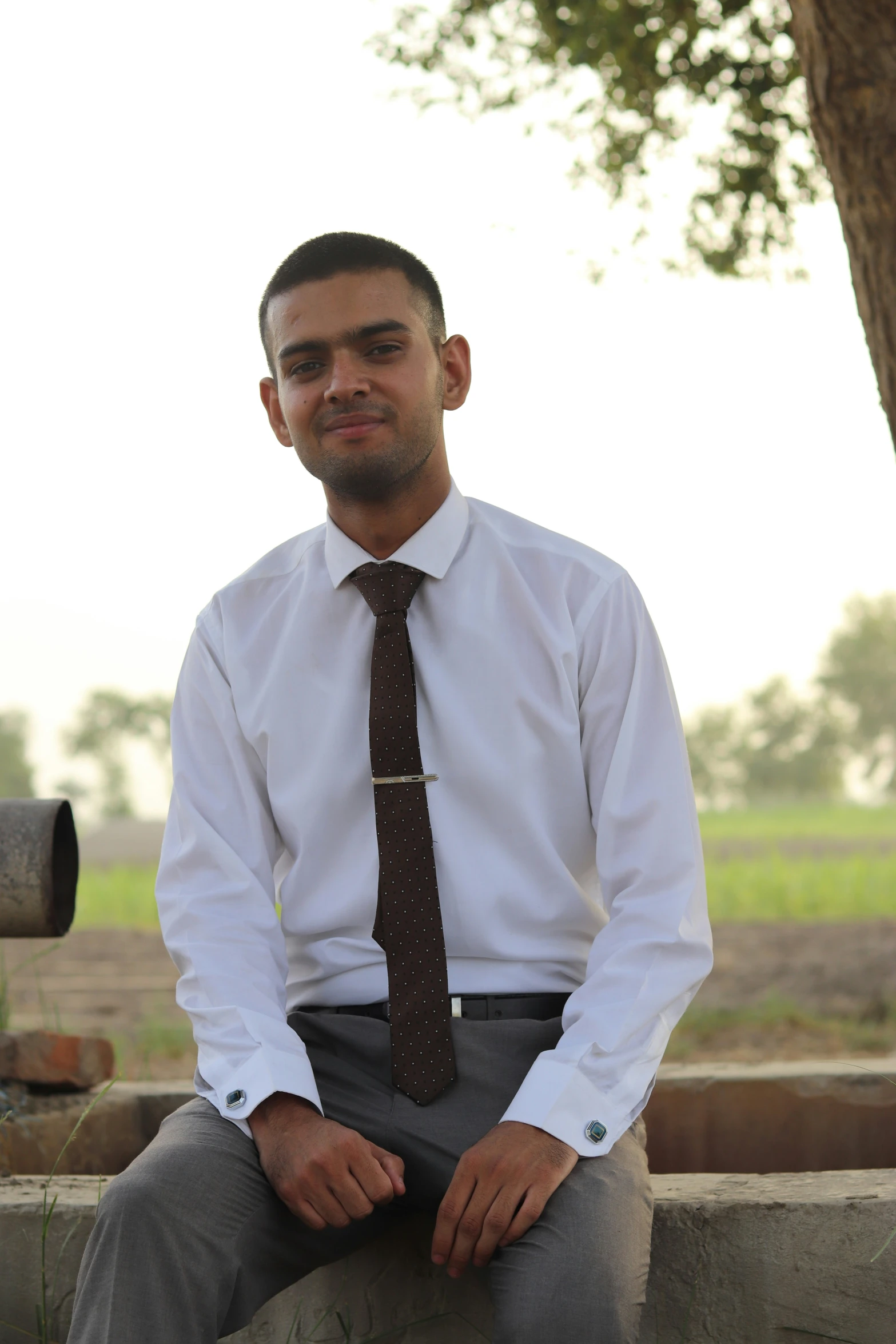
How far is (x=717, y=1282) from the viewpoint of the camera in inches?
77.1

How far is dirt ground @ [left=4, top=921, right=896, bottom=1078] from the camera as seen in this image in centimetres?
514

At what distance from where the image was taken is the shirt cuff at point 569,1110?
1.70 meters

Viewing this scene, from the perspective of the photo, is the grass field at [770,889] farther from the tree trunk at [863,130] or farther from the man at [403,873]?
the tree trunk at [863,130]

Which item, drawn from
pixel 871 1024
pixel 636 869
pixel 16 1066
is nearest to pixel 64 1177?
pixel 16 1066

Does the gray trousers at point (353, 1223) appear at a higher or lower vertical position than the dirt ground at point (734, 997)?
higher

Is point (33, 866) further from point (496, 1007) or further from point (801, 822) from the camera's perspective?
point (801, 822)

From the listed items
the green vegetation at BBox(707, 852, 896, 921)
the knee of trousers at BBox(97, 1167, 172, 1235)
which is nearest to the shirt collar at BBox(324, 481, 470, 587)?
the knee of trousers at BBox(97, 1167, 172, 1235)

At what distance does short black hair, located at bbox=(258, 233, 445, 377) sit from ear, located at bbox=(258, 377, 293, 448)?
0.05 metres

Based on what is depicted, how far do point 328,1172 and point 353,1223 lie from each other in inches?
7.4

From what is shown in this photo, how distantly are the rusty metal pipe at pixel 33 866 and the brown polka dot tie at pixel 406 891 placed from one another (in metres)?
0.94

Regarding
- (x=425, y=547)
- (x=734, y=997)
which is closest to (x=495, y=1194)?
(x=425, y=547)

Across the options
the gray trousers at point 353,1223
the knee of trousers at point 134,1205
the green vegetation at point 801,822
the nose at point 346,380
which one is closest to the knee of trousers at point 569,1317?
the gray trousers at point 353,1223

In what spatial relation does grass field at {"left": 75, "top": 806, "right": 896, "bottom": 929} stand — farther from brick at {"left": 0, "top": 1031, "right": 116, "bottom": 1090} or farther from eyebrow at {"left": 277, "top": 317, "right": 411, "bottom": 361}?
eyebrow at {"left": 277, "top": 317, "right": 411, "bottom": 361}

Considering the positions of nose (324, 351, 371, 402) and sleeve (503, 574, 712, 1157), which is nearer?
sleeve (503, 574, 712, 1157)
